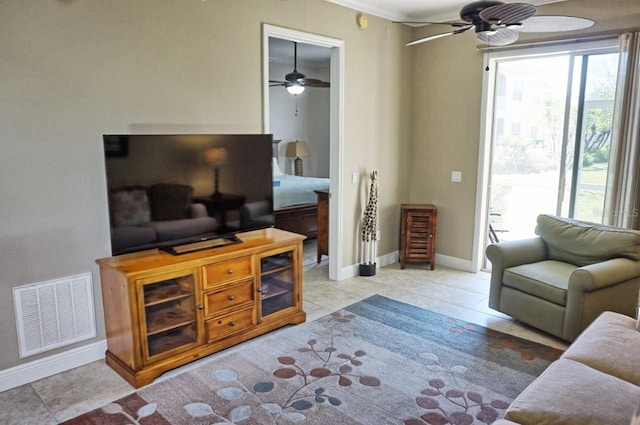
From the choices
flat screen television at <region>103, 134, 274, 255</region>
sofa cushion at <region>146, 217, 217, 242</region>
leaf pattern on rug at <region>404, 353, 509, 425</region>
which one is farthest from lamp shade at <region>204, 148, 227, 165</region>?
leaf pattern on rug at <region>404, 353, 509, 425</region>

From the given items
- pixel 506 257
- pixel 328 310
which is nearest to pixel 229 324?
pixel 328 310

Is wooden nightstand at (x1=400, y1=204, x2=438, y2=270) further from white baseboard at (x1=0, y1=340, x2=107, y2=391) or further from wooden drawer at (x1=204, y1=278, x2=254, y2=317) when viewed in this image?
white baseboard at (x1=0, y1=340, x2=107, y2=391)

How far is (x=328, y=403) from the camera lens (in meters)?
2.62

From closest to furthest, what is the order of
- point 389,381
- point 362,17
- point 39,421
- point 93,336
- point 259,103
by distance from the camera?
point 39,421 → point 389,381 → point 93,336 → point 259,103 → point 362,17

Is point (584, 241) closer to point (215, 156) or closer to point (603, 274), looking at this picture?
point (603, 274)

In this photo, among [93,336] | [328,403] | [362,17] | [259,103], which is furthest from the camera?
[362,17]

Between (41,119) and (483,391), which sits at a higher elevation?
(41,119)

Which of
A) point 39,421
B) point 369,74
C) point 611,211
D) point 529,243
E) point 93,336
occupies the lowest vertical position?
point 39,421

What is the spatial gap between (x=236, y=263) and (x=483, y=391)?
5.99 ft

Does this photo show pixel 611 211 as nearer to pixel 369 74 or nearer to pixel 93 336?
pixel 369 74

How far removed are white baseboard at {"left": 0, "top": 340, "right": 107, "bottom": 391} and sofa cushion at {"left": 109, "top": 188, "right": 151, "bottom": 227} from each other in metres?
0.94

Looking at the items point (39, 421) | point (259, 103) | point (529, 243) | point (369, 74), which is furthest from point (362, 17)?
point (39, 421)

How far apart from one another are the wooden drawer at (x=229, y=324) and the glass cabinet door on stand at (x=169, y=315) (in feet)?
0.29

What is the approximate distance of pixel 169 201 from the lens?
305 centimetres
